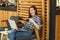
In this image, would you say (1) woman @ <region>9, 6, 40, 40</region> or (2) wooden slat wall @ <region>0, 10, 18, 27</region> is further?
(2) wooden slat wall @ <region>0, 10, 18, 27</region>

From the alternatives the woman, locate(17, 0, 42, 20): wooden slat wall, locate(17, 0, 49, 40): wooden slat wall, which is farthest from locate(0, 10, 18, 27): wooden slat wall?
the woman

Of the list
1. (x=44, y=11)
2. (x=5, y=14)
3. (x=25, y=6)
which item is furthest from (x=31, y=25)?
(x=5, y=14)

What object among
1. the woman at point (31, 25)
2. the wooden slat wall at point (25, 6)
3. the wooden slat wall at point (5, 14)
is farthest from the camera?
the wooden slat wall at point (5, 14)

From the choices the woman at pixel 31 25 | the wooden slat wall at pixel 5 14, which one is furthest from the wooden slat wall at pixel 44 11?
the wooden slat wall at pixel 5 14

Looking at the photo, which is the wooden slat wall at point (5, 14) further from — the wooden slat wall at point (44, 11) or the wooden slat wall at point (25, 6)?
the wooden slat wall at point (44, 11)

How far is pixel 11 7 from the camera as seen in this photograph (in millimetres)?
7012

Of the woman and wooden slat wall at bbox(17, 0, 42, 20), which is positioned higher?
wooden slat wall at bbox(17, 0, 42, 20)

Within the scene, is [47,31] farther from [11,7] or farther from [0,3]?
[0,3]

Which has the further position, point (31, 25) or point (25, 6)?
point (25, 6)

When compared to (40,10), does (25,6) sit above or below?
above

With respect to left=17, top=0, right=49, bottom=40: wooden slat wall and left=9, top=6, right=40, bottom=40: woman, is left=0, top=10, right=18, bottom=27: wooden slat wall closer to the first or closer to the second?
left=17, top=0, right=49, bottom=40: wooden slat wall

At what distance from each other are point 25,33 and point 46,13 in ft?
3.05

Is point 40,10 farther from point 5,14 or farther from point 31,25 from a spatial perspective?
point 5,14

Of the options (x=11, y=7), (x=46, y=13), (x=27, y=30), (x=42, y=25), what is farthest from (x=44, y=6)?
(x=11, y=7)
